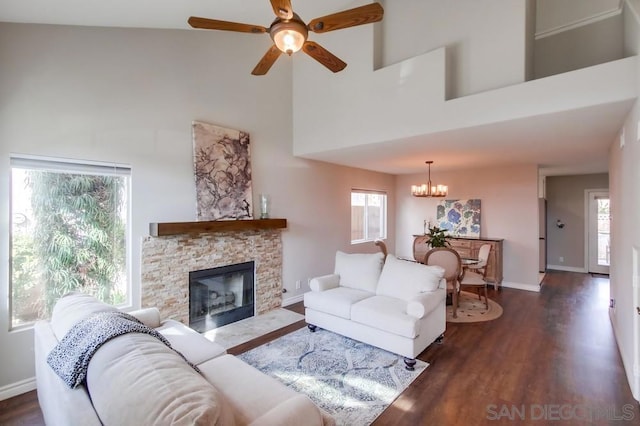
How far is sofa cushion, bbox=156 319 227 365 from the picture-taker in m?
2.19

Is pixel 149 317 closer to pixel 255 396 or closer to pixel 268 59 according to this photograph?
pixel 255 396

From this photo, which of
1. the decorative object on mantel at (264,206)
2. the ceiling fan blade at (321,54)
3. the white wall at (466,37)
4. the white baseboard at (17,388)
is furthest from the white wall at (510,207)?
the white baseboard at (17,388)

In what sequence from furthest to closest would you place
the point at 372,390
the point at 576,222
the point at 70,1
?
the point at 576,222 < the point at 372,390 < the point at 70,1

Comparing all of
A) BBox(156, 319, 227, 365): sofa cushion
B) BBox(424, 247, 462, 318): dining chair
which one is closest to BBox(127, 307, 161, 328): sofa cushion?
BBox(156, 319, 227, 365): sofa cushion

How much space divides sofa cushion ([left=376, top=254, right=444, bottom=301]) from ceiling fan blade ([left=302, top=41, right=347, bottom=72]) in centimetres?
228

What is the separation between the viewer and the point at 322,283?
12.7ft

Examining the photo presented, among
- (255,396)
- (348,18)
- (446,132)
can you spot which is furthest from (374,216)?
(255,396)

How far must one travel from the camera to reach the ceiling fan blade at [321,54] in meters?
2.28

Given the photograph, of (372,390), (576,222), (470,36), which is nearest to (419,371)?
(372,390)

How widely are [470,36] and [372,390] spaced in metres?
4.11

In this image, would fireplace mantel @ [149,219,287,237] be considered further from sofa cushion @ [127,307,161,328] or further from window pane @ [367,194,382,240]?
window pane @ [367,194,382,240]

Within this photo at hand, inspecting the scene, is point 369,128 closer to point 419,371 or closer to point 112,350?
point 419,371

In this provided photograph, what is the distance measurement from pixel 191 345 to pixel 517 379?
2854mm

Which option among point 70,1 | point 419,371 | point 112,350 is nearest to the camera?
point 112,350
